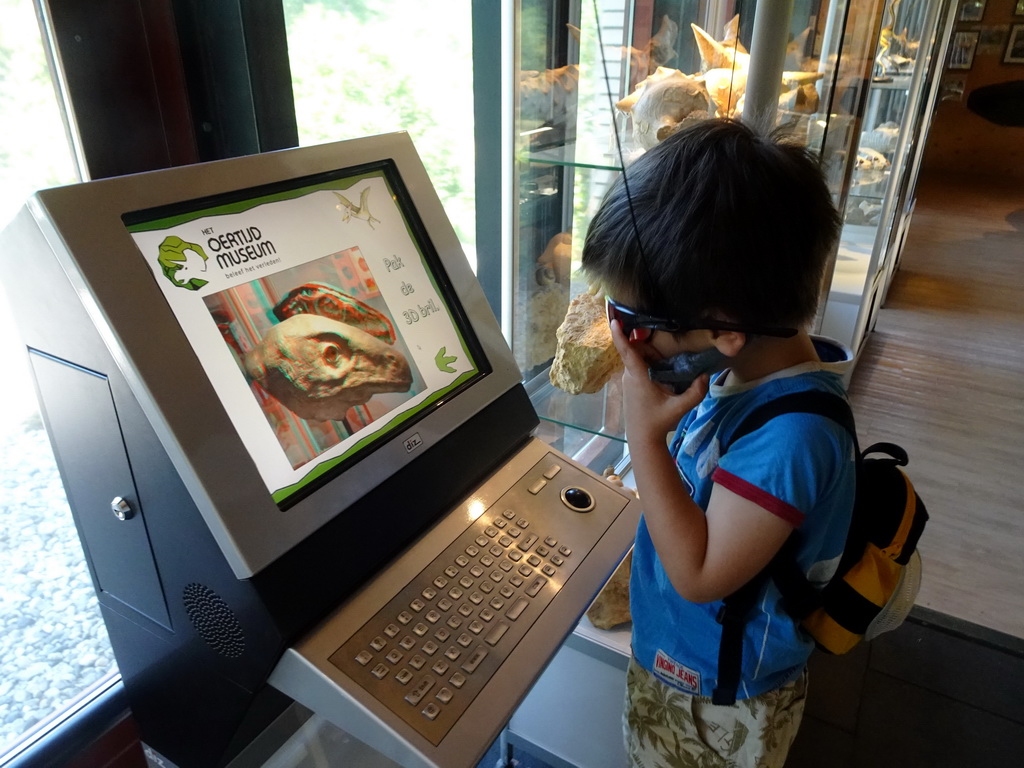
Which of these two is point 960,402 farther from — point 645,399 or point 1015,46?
point 1015,46

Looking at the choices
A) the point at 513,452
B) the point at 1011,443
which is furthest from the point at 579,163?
the point at 1011,443

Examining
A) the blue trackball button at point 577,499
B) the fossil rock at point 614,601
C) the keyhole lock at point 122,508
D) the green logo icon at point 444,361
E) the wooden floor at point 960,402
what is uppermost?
the green logo icon at point 444,361

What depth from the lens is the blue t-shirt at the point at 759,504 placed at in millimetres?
695

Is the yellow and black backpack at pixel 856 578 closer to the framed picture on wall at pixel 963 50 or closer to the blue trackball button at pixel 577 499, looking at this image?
the blue trackball button at pixel 577 499

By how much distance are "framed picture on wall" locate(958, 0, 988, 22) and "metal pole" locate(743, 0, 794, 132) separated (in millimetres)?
7229

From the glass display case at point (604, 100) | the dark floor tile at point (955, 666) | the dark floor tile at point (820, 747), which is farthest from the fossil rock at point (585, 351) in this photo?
the dark floor tile at point (955, 666)

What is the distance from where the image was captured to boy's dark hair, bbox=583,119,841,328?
671mm

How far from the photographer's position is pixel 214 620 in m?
0.65

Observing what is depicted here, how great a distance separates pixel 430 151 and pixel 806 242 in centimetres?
85

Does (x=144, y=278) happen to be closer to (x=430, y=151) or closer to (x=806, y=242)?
(x=806, y=242)

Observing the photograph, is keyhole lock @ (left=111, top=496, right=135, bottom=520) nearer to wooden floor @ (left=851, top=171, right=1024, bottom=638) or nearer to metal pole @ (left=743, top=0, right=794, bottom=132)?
metal pole @ (left=743, top=0, right=794, bottom=132)

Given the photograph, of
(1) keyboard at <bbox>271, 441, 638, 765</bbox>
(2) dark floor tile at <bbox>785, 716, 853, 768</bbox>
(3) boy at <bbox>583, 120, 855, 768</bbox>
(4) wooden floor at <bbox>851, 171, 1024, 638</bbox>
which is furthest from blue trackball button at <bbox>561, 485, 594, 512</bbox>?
(4) wooden floor at <bbox>851, 171, 1024, 638</bbox>

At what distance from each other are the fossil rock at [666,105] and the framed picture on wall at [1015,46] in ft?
24.4

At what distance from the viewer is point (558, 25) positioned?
1.26 metres
